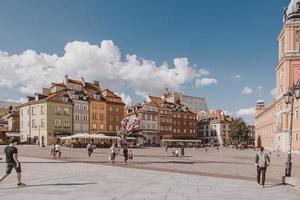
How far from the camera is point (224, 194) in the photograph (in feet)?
44.2

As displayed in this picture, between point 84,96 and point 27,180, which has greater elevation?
point 84,96

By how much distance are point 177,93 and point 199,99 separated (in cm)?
4084

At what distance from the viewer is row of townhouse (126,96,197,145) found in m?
110

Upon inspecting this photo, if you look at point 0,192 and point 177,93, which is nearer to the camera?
point 0,192

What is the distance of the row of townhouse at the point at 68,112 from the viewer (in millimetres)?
82500

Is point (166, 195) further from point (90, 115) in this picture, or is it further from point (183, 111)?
point (183, 111)

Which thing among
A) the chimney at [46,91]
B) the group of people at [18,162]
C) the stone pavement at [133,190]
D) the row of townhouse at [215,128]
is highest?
the chimney at [46,91]

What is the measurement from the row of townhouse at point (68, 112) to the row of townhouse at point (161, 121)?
518 inches

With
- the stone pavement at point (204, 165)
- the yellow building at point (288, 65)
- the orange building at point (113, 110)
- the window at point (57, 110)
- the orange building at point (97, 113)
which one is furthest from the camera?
the orange building at point (113, 110)

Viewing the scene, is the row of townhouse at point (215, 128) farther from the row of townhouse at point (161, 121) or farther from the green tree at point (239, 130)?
the row of townhouse at point (161, 121)

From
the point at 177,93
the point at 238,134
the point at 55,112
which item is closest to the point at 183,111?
the point at 177,93

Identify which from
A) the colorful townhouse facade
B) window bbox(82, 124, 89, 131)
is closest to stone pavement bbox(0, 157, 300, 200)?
the colorful townhouse facade

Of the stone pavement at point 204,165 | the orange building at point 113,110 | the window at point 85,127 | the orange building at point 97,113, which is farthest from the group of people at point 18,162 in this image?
the orange building at point 113,110

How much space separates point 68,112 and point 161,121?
123ft
